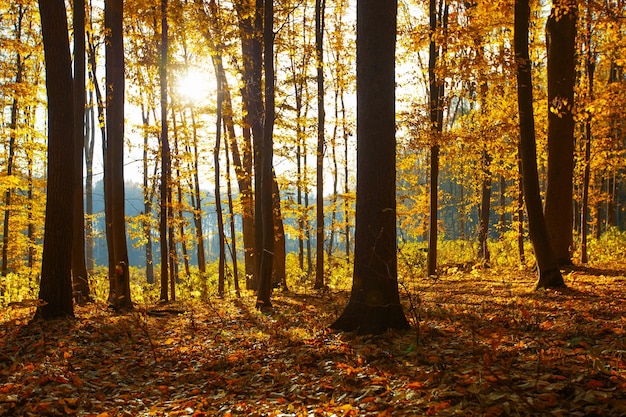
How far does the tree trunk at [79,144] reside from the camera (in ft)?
31.3

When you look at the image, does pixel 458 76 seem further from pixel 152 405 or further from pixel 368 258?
pixel 152 405

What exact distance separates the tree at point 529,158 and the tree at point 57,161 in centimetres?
817

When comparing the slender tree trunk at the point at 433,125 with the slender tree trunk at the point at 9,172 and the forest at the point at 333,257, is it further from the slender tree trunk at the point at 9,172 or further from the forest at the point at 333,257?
the slender tree trunk at the point at 9,172

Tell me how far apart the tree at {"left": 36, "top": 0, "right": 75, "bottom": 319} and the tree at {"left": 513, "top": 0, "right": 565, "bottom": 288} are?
8167 mm

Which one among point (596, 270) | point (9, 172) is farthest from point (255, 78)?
point (9, 172)

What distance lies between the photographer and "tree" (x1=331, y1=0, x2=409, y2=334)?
5809 millimetres

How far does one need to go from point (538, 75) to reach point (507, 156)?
3169 mm

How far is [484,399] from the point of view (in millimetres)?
3334

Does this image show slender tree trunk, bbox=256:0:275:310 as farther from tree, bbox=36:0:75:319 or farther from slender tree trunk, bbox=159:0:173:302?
slender tree trunk, bbox=159:0:173:302

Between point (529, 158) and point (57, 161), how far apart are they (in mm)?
8638

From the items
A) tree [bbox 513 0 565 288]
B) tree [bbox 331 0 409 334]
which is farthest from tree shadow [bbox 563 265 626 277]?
tree [bbox 331 0 409 334]

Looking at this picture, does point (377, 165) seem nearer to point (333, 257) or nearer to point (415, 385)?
point (415, 385)

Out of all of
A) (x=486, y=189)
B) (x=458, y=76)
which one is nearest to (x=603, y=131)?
(x=486, y=189)

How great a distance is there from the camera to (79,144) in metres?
9.88
